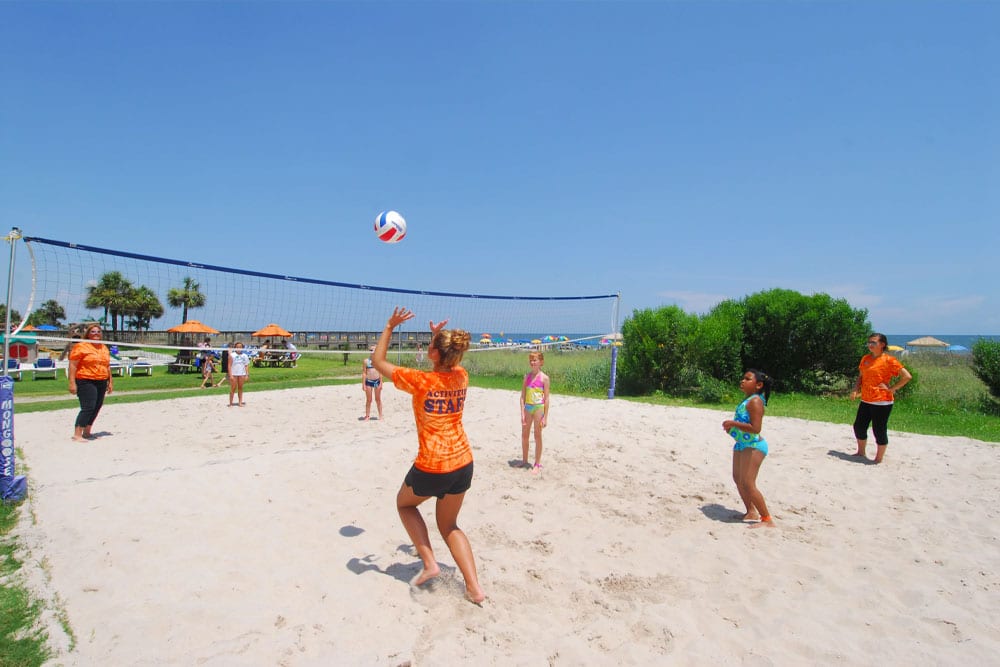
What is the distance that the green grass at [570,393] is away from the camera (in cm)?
263

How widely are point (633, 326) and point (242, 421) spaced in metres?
8.37

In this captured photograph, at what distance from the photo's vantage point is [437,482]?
2785 mm

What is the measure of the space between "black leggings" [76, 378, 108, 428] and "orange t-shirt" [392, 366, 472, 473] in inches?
217

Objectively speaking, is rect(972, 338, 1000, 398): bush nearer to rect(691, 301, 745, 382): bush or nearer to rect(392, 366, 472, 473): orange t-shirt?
rect(691, 301, 745, 382): bush

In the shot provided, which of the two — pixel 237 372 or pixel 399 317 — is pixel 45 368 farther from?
pixel 399 317

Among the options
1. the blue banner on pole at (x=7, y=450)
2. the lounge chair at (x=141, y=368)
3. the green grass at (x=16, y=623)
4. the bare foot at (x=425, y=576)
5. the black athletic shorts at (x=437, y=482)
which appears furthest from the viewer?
the lounge chair at (x=141, y=368)

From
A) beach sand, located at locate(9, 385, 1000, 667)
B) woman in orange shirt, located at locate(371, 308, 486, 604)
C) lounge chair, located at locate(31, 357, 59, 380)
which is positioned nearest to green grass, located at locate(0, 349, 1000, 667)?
beach sand, located at locate(9, 385, 1000, 667)

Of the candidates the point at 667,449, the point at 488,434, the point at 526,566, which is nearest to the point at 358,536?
the point at 526,566

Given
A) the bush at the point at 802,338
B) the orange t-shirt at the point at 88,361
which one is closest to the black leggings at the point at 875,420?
the bush at the point at 802,338

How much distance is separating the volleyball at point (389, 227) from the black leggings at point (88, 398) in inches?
151

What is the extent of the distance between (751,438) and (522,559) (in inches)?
75.9

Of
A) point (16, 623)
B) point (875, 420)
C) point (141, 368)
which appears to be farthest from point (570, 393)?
point (141, 368)

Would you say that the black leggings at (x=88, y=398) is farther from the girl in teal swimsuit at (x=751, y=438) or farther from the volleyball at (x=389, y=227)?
the girl in teal swimsuit at (x=751, y=438)

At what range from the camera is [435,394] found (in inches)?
112
